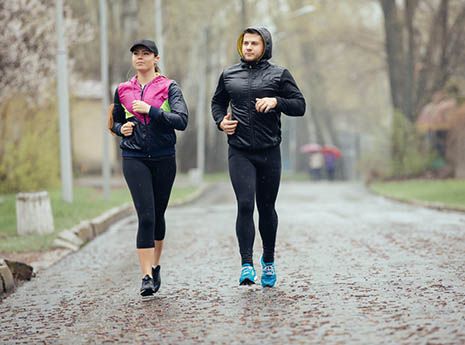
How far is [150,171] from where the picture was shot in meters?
8.49

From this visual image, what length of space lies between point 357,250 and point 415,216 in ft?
22.8

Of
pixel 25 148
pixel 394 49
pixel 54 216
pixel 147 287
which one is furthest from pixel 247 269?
pixel 394 49

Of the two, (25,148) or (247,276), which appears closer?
(247,276)

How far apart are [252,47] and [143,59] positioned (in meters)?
0.82

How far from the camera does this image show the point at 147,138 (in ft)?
27.5

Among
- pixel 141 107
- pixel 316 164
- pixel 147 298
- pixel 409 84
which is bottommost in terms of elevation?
pixel 316 164

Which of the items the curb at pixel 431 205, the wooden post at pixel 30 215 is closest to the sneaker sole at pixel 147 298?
the wooden post at pixel 30 215

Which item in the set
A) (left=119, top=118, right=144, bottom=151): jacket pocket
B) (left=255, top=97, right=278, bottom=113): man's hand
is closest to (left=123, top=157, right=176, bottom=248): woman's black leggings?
(left=119, top=118, right=144, bottom=151): jacket pocket

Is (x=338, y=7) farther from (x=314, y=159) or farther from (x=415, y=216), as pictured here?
(x=415, y=216)

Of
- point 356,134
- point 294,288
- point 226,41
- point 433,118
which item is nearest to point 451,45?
point 433,118

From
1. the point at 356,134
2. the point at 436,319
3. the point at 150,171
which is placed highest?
the point at 150,171

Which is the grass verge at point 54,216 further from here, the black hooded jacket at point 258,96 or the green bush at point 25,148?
the black hooded jacket at point 258,96

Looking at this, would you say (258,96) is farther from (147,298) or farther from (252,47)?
(147,298)

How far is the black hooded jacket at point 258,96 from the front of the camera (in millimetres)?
8414
